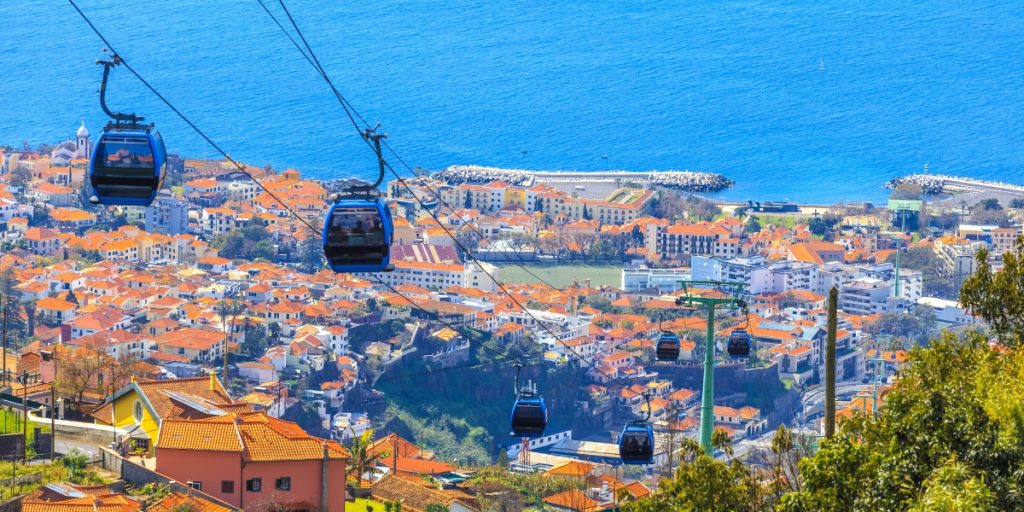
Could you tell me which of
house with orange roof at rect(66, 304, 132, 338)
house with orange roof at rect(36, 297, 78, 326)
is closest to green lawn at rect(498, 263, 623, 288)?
house with orange roof at rect(66, 304, 132, 338)

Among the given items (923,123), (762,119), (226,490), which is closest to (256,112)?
(762,119)

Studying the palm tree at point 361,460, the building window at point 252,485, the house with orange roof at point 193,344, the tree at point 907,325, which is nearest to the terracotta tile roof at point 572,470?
the palm tree at point 361,460

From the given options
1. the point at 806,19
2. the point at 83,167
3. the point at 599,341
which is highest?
the point at 806,19

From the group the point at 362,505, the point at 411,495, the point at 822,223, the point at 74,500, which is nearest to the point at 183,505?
the point at 74,500

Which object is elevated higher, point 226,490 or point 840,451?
point 840,451

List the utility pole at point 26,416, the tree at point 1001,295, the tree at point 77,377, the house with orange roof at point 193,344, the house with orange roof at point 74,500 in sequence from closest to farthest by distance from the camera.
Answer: the tree at point 1001,295
the house with orange roof at point 74,500
the utility pole at point 26,416
the tree at point 77,377
the house with orange roof at point 193,344

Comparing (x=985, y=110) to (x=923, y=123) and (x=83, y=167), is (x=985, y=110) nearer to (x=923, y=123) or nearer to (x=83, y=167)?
(x=923, y=123)

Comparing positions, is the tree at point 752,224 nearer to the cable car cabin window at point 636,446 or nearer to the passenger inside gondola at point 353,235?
the cable car cabin window at point 636,446
